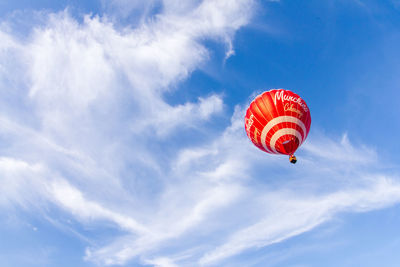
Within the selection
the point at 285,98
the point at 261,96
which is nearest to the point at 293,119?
the point at 285,98

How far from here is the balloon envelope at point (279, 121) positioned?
3778cm

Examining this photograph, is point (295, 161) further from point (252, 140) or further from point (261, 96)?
point (261, 96)

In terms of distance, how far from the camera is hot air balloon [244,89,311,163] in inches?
1487

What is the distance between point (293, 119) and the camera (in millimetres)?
38031

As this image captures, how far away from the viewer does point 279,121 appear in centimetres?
3772

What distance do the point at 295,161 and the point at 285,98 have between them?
9.00m

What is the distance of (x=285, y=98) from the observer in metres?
38.9

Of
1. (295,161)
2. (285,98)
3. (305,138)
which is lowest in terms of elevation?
(295,161)

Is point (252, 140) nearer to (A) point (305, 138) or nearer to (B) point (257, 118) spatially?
(B) point (257, 118)

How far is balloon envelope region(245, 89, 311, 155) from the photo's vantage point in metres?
37.8

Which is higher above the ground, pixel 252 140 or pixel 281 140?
pixel 252 140

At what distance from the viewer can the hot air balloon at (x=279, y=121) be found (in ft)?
124

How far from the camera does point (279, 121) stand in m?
37.7

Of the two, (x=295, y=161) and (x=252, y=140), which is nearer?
(x=295, y=161)
